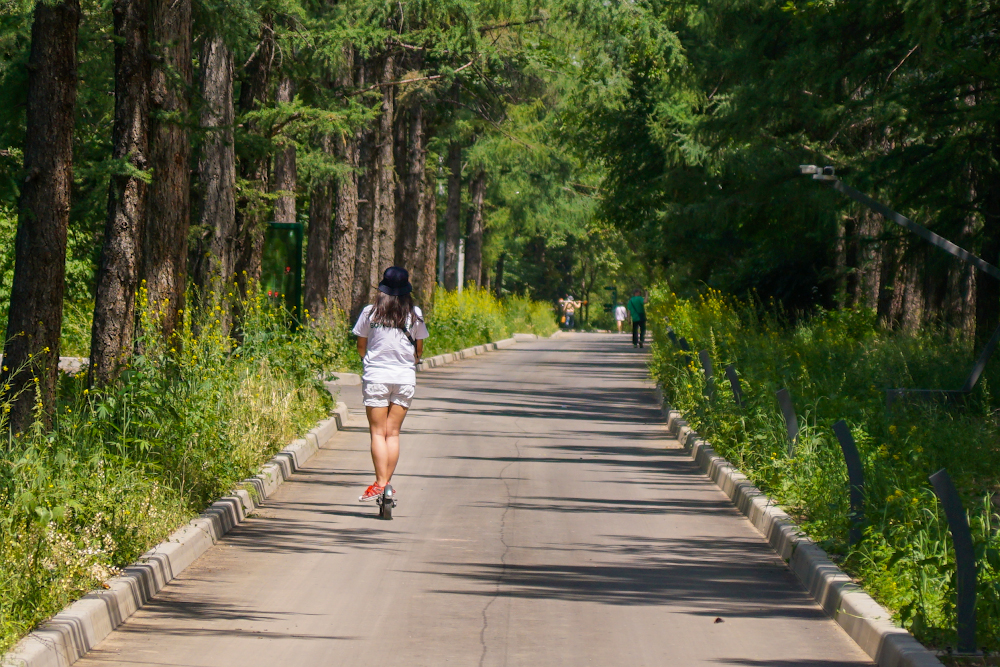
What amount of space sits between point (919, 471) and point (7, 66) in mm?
10524

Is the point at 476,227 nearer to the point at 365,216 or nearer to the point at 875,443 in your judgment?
the point at 365,216

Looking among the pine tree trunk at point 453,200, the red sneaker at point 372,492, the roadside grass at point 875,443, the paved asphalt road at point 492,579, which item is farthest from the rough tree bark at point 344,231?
the pine tree trunk at point 453,200

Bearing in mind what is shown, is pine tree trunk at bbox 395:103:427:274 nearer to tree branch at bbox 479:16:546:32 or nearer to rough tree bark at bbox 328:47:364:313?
tree branch at bbox 479:16:546:32

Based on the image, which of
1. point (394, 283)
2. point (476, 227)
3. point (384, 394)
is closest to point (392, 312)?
point (394, 283)

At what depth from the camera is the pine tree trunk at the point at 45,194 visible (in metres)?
11.9

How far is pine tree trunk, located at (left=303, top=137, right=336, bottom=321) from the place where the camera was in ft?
103

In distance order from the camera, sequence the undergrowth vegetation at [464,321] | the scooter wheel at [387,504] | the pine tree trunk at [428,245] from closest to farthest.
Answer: the scooter wheel at [387,504]
the undergrowth vegetation at [464,321]
the pine tree trunk at [428,245]

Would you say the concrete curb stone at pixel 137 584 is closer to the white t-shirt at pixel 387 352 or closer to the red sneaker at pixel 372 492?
the red sneaker at pixel 372 492

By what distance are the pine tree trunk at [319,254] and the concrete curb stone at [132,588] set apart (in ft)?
60.0

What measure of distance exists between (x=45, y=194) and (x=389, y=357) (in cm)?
324

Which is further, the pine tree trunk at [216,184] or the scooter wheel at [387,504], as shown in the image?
the pine tree trunk at [216,184]

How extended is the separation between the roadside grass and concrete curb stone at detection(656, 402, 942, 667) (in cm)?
11

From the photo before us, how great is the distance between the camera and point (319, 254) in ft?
105

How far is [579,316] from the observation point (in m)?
106
